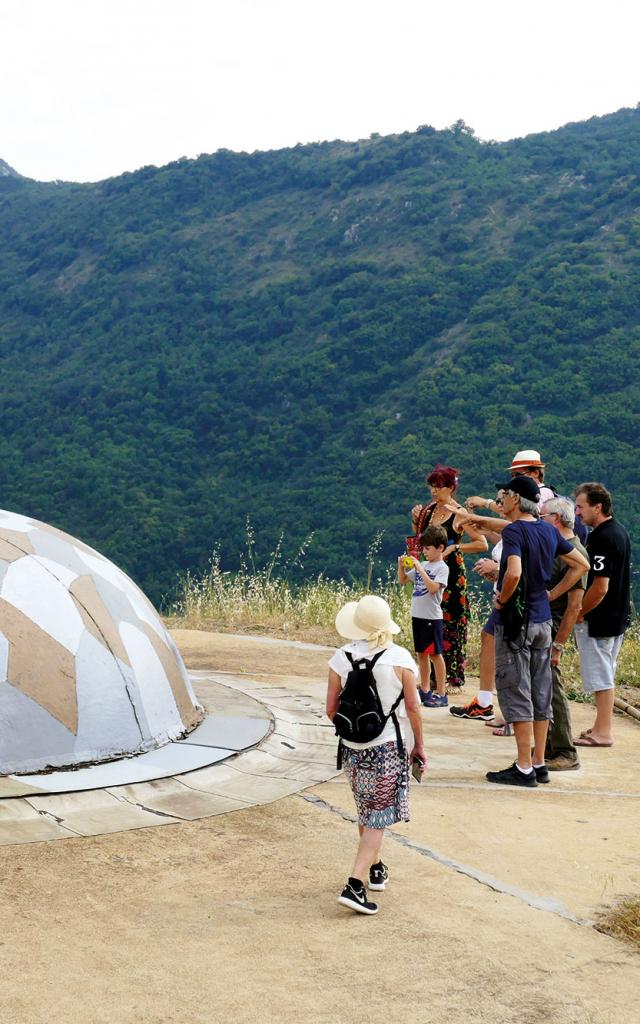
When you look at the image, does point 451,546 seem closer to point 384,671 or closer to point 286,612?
point 384,671

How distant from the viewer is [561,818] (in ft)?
17.7

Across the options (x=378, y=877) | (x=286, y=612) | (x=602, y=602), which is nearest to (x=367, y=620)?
(x=378, y=877)

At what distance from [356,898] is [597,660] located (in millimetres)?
3460

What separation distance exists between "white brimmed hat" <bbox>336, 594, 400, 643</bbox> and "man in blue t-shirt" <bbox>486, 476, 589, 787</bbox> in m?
1.68

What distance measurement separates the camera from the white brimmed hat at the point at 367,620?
13.9 ft

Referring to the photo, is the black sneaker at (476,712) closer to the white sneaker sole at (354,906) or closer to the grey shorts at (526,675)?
the grey shorts at (526,675)

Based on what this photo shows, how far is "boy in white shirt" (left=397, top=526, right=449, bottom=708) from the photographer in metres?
7.72

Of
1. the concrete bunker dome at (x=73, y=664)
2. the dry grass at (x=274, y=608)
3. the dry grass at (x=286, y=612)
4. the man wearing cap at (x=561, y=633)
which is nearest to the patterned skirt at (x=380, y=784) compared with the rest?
the concrete bunker dome at (x=73, y=664)

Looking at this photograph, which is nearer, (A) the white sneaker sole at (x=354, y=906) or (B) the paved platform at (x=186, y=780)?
(A) the white sneaker sole at (x=354, y=906)

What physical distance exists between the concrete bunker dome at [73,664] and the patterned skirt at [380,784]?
1.93m

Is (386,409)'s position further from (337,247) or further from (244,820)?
(244,820)

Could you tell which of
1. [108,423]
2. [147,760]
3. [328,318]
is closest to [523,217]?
[328,318]

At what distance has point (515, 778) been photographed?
5938mm

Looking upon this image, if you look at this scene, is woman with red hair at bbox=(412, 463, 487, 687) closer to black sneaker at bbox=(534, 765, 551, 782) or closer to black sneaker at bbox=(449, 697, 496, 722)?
black sneaker at bbox=(449, 697, 496, 722)
